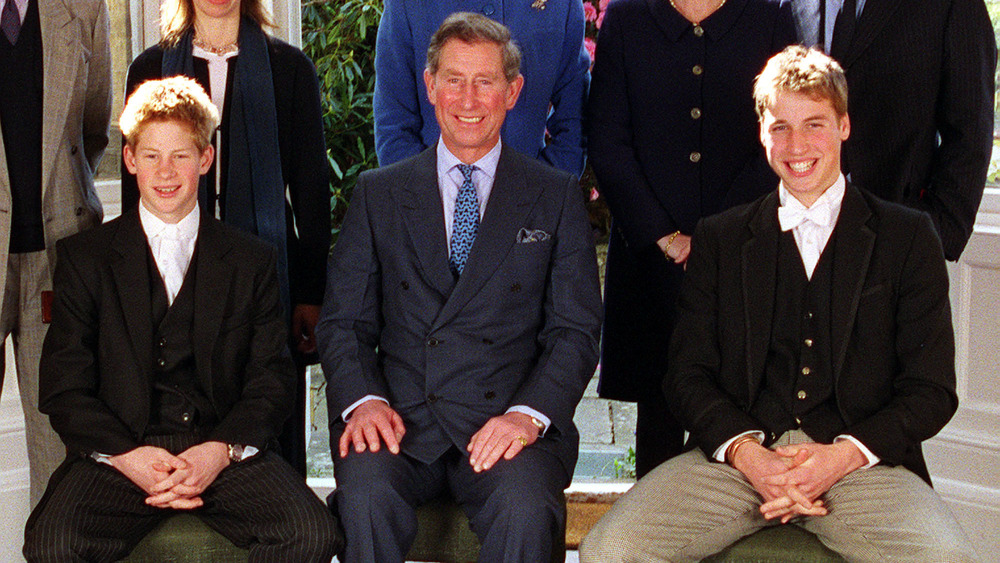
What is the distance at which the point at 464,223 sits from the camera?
8.93ft

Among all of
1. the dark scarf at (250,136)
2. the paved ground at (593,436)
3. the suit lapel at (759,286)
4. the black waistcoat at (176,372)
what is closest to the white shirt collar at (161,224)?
the black waistcoat at (176,372)

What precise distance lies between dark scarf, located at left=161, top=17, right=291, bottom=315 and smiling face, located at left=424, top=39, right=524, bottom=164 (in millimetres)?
484

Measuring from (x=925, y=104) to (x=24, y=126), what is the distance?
210 centimetres

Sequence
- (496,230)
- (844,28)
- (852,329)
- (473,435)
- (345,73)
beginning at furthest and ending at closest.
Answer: (345,73), (844,28), (496,230), (473,435), (852,329)

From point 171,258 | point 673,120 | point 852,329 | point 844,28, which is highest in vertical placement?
point 844,28

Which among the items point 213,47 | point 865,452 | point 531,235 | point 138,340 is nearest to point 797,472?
point 865,452

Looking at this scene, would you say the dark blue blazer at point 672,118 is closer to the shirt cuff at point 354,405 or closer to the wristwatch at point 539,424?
the wristwatch at point 539,424

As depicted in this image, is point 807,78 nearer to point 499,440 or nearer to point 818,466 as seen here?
point 818,466

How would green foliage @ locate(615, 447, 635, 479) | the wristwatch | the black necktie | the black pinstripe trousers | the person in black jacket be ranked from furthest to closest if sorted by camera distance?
green foliage @ locate(615, 447, 635, 479) → the person in black jacket → the black necktie → the wristwatch → the black pinstripe trousers

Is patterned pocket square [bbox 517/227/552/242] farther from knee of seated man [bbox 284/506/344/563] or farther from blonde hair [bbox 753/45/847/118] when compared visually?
knee of seated man [bbox 284/506/344/563]

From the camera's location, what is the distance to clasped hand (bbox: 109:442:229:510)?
2.44 meters

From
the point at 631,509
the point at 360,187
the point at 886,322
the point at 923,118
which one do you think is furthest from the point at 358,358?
the point at 923,118

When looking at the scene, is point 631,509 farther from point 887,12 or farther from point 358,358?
point 887,12

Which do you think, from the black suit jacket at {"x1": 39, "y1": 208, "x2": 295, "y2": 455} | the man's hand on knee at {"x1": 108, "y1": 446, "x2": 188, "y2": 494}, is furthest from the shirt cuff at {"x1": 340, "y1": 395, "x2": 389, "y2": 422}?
the man's hand on knee at {"x1": 108, "y1": 446, "x2": 188, "y2": 494}
